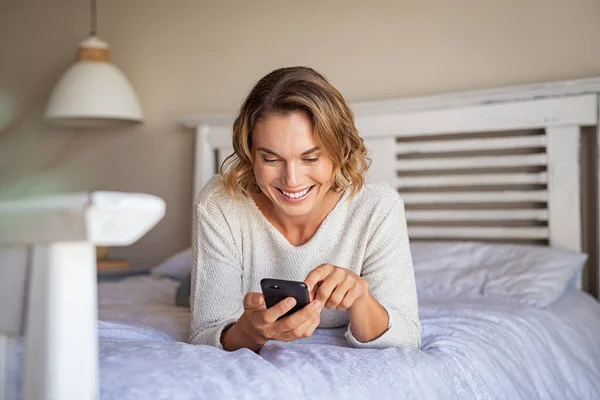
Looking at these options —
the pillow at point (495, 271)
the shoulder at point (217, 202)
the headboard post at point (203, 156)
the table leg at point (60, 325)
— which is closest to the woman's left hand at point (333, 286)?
the shoulder at point (217, 202)

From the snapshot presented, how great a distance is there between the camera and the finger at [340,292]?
1210 millimetres

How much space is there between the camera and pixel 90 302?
2.26ft

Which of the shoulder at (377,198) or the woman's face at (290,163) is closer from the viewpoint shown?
the woman's face at (290,163)

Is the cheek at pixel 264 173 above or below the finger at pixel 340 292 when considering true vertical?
above

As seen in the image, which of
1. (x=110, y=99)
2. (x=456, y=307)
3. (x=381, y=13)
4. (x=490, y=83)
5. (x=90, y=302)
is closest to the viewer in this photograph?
(x=90, y=302)

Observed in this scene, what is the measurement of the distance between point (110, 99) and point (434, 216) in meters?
1.39

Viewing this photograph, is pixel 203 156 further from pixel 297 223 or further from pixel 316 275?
pixel 316 275

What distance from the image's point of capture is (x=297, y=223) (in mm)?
1579

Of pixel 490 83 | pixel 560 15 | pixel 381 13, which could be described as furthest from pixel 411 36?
pixel 560 15

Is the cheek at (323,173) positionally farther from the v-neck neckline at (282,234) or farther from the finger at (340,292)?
the finger at (340,292)

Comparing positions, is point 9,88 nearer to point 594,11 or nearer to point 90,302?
point 594,11

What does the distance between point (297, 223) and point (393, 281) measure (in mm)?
247

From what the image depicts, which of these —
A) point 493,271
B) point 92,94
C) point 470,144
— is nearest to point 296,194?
point 493,271

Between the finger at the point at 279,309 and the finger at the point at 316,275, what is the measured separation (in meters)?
0.04
